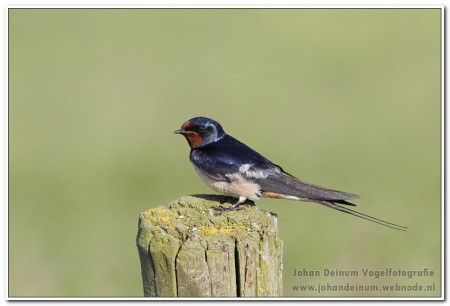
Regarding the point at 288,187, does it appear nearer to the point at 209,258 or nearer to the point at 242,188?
the point at 242,188

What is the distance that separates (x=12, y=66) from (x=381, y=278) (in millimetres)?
6900

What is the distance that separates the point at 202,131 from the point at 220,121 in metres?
5.36

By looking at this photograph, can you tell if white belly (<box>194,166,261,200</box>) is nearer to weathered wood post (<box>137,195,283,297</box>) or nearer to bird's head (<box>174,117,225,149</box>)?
bird's head (<box>174,117,225,149</box>)

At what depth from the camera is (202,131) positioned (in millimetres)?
5473

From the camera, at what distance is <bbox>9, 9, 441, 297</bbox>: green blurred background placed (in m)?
7.09

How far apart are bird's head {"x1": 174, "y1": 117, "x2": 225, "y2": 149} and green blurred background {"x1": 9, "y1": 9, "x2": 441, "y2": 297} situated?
116 cm

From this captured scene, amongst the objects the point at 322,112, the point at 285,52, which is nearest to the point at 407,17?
the point at 285,52

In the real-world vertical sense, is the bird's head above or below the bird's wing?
above

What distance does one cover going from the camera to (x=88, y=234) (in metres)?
7.49

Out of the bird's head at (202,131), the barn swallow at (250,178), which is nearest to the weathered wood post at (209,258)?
the barn swallow at (250,178)

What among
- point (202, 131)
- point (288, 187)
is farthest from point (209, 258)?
point (202, 131)

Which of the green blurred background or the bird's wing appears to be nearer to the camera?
the bird's wing

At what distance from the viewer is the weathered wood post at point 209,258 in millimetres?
3912


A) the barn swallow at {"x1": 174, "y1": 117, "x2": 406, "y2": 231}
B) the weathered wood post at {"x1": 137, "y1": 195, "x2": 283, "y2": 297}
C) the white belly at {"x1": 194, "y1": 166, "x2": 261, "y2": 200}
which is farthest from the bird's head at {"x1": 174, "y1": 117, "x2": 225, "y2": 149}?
the weathered wood post at {"x1": 137, "y1": 195, "x2": 283, "y2": 297}
